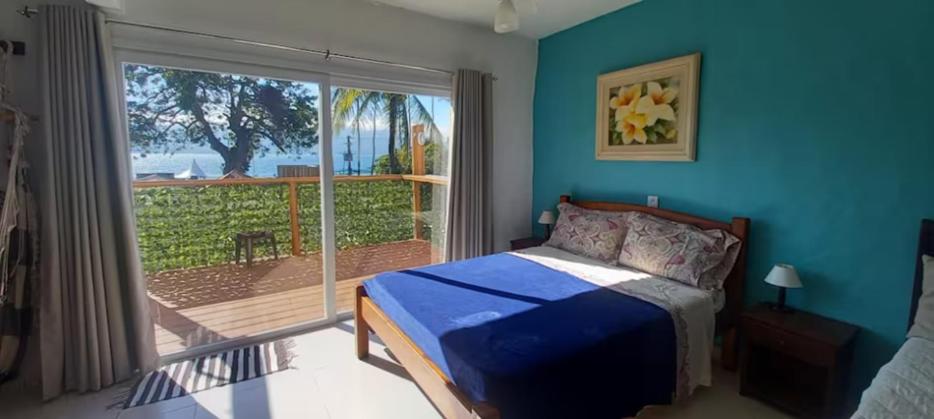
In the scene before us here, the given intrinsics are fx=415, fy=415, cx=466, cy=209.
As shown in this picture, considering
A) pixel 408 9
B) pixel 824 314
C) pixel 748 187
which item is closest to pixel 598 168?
pixel 748 187

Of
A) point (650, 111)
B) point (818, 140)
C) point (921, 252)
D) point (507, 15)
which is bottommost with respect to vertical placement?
point (921, 252)

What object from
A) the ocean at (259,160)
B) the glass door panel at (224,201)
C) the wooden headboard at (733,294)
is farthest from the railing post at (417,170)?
the wooden headboard at (733,294)

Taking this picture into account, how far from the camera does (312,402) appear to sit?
7.45ft

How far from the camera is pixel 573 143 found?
12.2 feet

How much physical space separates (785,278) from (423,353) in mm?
1942

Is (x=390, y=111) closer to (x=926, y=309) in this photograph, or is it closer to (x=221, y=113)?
(x=221, y=113)

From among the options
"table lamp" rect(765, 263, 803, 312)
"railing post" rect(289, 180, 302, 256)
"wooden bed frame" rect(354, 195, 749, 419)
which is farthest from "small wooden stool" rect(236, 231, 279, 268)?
"table lamp" rect(765, 263, 803, 312)

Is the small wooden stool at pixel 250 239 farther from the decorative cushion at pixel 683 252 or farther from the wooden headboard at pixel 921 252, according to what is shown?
the wooden headboard at pixel 921 252

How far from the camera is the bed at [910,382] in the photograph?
1.26 metres

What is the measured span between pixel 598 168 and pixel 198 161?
2.99 metres

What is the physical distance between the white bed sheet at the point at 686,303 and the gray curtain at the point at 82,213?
8.89ft

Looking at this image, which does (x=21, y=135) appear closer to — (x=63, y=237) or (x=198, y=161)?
(x=63, y=237)

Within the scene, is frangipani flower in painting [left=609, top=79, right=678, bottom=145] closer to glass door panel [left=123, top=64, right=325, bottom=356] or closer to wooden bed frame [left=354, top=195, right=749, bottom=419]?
wooden bed frame [left=354, top=195, right=749, bottom=419]

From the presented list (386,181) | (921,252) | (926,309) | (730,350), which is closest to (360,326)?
(386,181)
